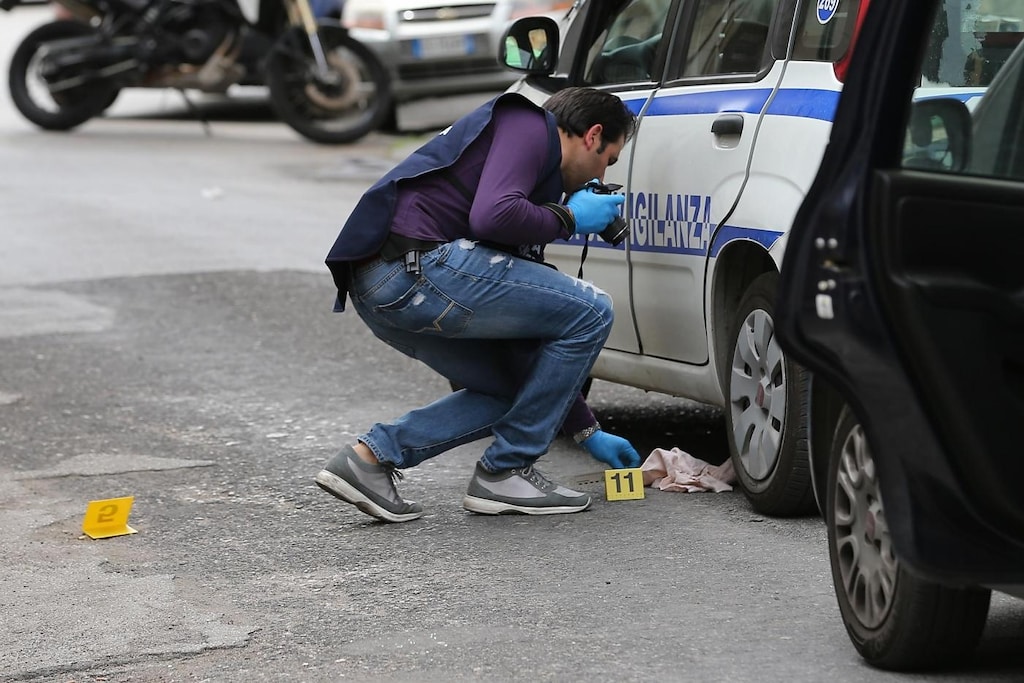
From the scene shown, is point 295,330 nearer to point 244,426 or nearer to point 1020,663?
point 244,426

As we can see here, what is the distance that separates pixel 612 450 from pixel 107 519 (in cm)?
160

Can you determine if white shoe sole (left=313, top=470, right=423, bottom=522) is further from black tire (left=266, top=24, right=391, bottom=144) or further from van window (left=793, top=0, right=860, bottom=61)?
black tire (left=266, top=24, right=391, bottom=144)

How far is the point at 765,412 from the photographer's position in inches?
208

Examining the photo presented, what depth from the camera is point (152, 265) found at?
35.3ft

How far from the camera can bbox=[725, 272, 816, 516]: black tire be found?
509cm

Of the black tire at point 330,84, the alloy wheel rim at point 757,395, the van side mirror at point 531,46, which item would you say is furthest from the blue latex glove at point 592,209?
the black tire at point 330,84

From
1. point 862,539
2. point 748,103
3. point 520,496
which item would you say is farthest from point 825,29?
point 862,539

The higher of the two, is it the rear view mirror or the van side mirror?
the rear view mirror

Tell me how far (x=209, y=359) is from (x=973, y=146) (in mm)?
5426

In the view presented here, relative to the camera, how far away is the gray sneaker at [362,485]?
5.41 m

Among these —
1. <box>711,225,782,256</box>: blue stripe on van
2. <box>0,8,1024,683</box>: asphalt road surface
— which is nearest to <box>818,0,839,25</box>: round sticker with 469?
<box>711,225,782,256</box>: blue stripe on van

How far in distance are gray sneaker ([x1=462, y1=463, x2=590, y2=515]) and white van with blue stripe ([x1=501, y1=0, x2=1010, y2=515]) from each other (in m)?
0.53

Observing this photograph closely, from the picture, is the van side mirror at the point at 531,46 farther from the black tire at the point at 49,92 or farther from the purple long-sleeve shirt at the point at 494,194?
the black tire at the point at 49,92

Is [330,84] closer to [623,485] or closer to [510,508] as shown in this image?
[623,485]
